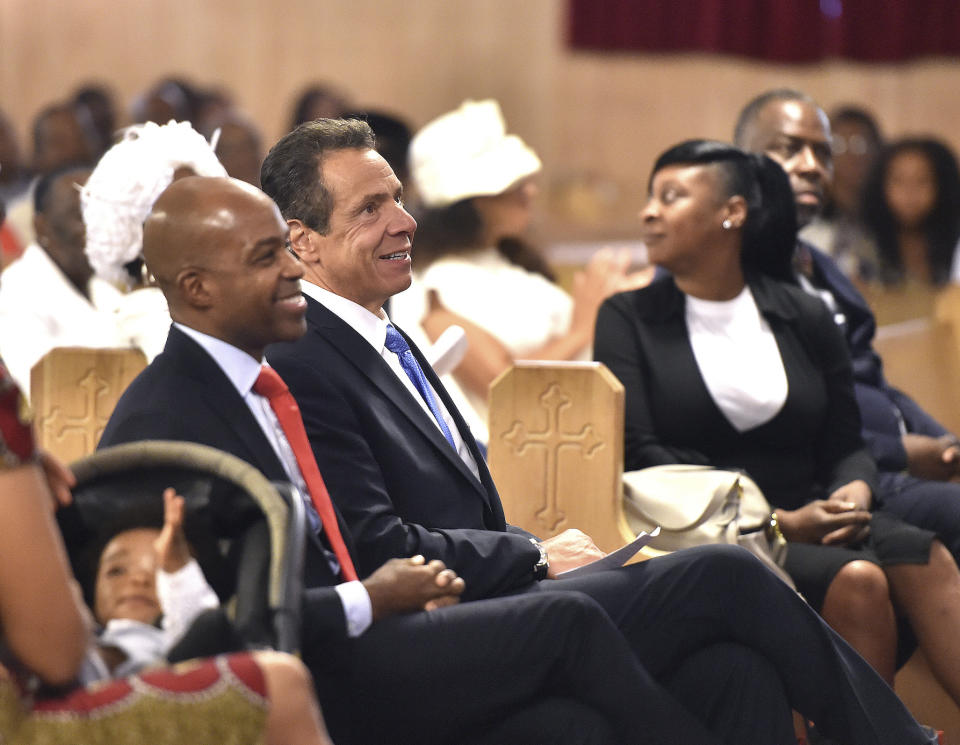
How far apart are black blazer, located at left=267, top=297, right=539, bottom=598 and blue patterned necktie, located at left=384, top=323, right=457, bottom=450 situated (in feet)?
0.38

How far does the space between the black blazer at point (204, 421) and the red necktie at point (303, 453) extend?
0.15 feet

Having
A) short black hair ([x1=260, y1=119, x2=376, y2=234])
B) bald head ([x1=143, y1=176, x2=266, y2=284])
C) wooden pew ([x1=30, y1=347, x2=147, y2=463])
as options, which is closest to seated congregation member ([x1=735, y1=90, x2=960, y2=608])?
short black hair ([x1=260, y1=119, x2=376, y2=234])

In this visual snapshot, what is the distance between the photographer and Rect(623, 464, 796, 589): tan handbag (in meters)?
2.99

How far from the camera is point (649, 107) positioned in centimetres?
831

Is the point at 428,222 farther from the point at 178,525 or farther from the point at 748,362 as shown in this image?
the point at 178,525

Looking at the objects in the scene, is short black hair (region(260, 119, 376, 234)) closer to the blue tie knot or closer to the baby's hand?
the blue tie knot

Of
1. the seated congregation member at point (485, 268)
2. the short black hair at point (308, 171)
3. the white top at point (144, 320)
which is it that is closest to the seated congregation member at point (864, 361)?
the seated congregation member at point (485, 268)

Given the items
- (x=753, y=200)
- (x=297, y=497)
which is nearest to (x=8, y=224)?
(x=753, y=200)

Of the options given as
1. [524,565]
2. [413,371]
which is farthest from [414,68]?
[524,565]

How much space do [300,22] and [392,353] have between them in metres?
6.26

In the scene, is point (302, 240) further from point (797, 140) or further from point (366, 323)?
point (797, 140)

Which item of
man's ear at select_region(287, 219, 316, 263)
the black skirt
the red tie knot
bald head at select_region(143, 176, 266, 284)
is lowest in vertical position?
the black skirt

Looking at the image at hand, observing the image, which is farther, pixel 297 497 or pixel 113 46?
pixel 113 46

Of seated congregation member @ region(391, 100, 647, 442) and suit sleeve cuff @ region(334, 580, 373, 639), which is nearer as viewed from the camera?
suit sleeve cuff @ region(334, 580, 373, 639)
